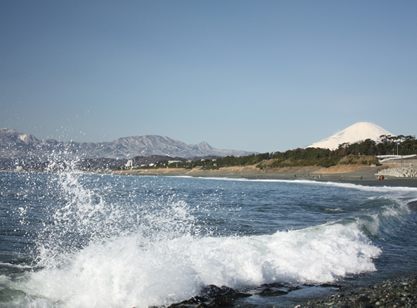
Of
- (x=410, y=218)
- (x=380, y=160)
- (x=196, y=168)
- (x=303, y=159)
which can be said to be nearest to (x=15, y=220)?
(x=410, y=218)

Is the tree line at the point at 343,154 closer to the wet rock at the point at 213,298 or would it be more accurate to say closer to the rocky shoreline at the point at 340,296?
the rocky shoreline at the point at 340,296

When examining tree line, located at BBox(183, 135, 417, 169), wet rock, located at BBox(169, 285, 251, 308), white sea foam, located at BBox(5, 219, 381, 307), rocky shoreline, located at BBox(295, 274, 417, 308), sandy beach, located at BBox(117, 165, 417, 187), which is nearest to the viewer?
rocky shoreline, located at BBox(295, 274, 417, 308)

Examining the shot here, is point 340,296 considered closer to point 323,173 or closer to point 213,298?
point 213,298

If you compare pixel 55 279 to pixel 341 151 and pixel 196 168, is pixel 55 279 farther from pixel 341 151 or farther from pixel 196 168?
pixel 196 168

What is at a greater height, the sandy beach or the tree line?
the tree line


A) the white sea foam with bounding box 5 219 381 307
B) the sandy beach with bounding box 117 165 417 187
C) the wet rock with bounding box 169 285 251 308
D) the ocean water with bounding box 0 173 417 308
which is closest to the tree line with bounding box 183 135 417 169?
the sandy beach with bounding box 117 165 417 187

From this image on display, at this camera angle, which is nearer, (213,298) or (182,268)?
(213,298)

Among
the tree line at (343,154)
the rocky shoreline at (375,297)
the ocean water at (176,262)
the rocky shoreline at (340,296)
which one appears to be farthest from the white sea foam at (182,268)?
the tree line at (343,154)

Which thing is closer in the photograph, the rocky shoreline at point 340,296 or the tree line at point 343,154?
the rocky shoreline at point 340,296

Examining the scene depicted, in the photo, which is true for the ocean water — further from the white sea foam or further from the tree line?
the tree line

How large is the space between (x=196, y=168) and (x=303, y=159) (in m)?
60.2

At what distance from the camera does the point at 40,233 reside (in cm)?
Result: 1280

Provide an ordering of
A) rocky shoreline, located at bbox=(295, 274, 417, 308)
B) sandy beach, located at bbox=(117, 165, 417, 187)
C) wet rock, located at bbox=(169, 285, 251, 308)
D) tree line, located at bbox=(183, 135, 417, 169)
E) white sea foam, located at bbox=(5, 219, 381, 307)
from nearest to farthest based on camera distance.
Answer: rocky shoreline, located at bbox=(295, 274, 417, 308), wet rock, located at bbox=(169, 285, 251, 308), white sea foam, located at bbox=(5, 219, 381, 307), sandy beach, located at bbox=(117, 165, 417, 187), tree line, located at bbox=(183, 135, 417, 169)

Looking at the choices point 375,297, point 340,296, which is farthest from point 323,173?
point 375,297
